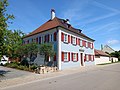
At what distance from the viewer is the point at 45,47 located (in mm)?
20953

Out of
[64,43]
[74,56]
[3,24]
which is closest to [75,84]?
[3,24]

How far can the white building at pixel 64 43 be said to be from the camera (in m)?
23.5

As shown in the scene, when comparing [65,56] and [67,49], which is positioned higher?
[67,49]

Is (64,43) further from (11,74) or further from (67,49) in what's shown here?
(11,74)

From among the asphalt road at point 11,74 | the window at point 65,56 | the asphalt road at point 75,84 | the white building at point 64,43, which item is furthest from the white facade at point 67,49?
the asphalt road at point 75,84

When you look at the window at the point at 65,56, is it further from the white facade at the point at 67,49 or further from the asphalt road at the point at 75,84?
the asphalt road at the point at 75,84

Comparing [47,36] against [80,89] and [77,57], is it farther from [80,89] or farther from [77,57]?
[80,89]

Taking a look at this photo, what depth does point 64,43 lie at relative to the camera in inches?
964

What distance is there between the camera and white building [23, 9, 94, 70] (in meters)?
23.5

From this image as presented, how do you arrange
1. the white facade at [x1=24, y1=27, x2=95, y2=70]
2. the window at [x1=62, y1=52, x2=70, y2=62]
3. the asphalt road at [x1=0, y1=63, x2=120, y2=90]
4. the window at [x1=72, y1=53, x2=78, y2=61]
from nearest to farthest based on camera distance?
the asphalt road at [x1=0, y1=63, x2=120, y2=90] < the white facade at [x1=24, y1=27, x2=95, y2=70] < the window at [x1=62, y1=52, x2=70, y2=62] < the window at [x1=72, y1=53, x2=78, y2=61]

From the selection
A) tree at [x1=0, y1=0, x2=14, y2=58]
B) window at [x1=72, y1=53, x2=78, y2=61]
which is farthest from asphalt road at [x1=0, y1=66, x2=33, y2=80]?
window at [x1=72, y1=53, x2=78, y2=61]

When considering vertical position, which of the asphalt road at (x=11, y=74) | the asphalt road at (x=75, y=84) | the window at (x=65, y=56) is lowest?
the asphalt road at (x=75, y=84)

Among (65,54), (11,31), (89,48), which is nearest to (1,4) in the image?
(11,31)

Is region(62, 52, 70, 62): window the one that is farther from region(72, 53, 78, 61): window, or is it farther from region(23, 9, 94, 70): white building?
region(72, 53, 78, 61): window
